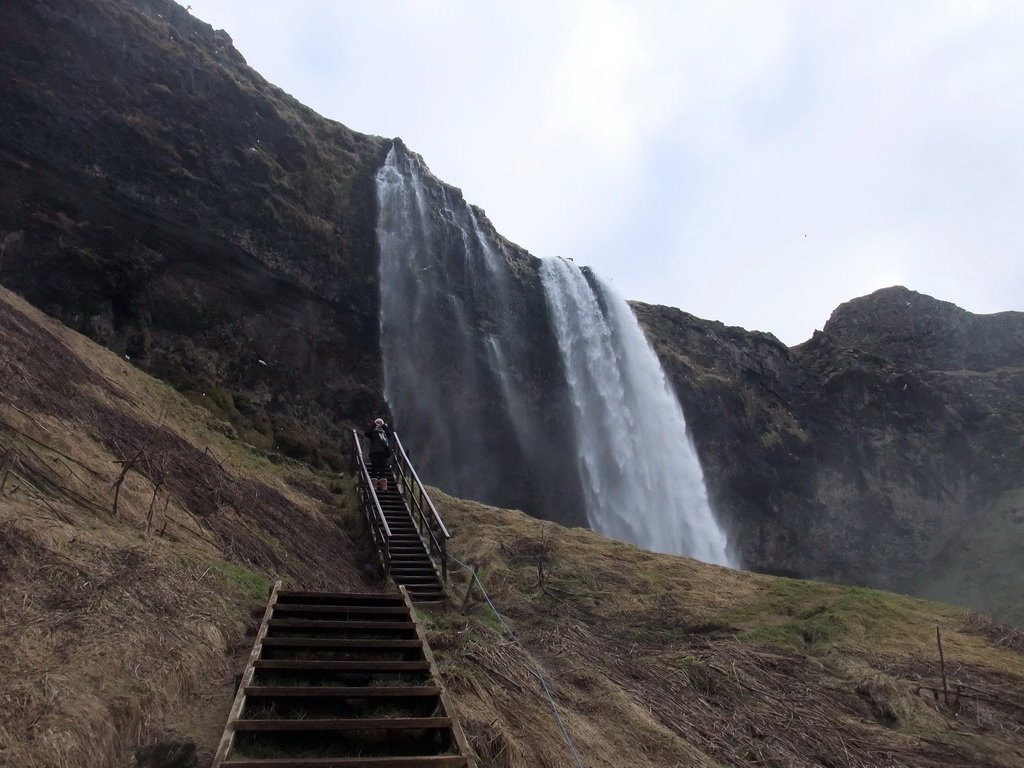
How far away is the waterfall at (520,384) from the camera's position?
99.0ft

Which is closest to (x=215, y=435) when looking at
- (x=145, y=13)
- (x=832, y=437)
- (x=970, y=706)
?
(x=970, y=706)

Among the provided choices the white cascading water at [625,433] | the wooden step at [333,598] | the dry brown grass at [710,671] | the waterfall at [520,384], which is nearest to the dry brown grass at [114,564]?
the wooden step at [333,598]

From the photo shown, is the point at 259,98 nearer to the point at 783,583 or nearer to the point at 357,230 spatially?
the point at 357,230

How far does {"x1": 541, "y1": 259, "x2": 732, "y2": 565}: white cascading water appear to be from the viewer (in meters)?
35.4

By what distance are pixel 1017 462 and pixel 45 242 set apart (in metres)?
58.3

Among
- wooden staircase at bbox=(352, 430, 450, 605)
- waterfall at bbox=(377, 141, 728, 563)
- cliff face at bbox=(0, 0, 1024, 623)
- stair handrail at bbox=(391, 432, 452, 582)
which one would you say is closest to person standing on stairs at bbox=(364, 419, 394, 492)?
wooden staircase at bbox=(352, 430, 450, 605)

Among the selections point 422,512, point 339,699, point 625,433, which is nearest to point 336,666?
point 339,699

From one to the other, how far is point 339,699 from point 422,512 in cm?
774

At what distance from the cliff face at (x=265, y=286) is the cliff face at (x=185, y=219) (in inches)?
2.8

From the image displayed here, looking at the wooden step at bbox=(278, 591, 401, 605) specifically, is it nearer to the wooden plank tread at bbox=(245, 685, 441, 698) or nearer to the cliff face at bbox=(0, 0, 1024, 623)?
the wooden plank tread at bbox=(245, 685, 441, 698)

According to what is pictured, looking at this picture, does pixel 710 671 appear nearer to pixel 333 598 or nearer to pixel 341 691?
pixel 333 598

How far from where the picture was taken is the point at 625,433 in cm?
3712

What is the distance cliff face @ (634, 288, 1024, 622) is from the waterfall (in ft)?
14.6

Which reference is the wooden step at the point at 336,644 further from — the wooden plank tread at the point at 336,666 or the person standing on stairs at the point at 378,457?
the person standing on stairs at the point at 378,457
